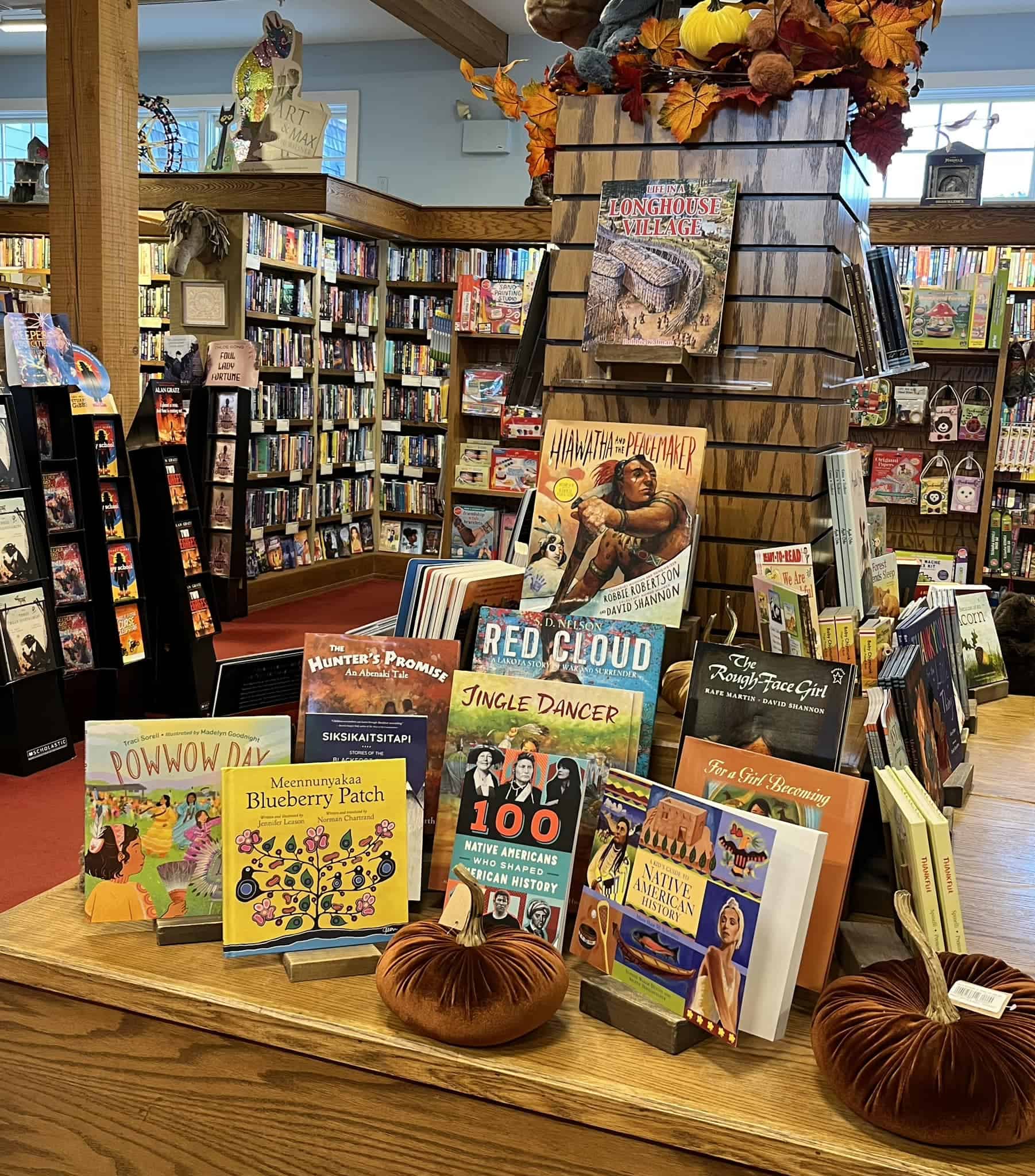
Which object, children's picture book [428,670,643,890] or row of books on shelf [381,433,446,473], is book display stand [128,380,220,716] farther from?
row of books on shelf [381,433,446,473]

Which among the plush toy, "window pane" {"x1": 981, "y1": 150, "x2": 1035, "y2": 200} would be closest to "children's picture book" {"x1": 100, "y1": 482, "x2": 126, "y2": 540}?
the plush toy

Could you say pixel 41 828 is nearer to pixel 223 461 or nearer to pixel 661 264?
pixel 661 264

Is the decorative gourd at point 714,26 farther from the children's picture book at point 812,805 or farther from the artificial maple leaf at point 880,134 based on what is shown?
the children's picture book at point 812,805

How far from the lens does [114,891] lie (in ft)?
5.05

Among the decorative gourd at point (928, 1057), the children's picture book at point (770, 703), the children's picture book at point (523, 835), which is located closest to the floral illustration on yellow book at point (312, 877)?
the children's picture book at point (523, 835)

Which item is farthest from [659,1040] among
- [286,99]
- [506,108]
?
[286,99]

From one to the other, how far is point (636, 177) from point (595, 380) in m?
0.38

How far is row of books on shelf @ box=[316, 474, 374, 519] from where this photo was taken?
330 inches

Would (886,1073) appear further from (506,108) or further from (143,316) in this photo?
(143,316)

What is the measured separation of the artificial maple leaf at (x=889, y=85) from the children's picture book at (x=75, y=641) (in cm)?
355

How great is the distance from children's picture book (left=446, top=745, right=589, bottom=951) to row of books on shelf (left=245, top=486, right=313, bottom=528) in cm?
605

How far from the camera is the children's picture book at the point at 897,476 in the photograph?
6.52m

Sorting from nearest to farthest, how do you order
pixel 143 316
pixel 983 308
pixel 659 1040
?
pixel 659 1040 → pixel 983 308 → pixel 143 316

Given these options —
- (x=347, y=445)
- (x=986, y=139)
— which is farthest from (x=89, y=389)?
(x=986, y=139)
